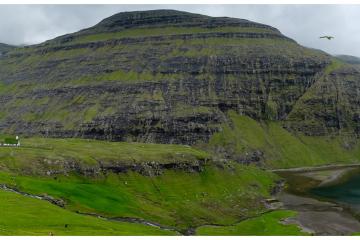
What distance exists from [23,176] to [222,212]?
63.6 m

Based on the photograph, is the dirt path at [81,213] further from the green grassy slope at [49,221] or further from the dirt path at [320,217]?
the dirt path at [320,217]

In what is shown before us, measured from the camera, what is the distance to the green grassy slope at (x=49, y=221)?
9481cm

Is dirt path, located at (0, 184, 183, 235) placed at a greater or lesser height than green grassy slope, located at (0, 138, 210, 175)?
lesser

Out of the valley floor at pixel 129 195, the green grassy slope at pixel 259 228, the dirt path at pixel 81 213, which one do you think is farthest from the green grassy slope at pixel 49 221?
the green grassy slope at pixel 259 228

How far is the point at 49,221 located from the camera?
104 m

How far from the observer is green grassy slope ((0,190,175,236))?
94812 millimetres

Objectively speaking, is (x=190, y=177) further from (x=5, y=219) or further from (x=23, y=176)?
(x=5, y=219)

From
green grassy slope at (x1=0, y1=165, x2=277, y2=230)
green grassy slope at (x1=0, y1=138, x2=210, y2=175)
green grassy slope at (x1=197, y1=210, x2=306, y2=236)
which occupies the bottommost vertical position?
green grassy slope at (x1=197, y1=210, x2=306, y2=236)

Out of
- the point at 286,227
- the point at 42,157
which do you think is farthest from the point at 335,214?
the point at 42,157

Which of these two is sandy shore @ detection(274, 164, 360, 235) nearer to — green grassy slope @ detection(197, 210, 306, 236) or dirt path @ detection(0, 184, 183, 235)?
green grassy slope @ detection(197, 210, 306, 236)

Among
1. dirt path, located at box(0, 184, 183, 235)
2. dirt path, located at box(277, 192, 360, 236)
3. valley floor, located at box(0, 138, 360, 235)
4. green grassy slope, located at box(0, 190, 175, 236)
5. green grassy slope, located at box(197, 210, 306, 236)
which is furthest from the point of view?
dirt path, located at box(277, 192, 360, 236)

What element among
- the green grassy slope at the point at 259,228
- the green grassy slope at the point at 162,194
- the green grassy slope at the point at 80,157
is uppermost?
the green grassy slope at the point at 80,157

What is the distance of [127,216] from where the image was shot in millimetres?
134125

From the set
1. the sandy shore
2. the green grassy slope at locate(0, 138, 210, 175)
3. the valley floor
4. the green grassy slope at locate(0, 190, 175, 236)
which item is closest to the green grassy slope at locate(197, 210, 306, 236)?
the valley floor
